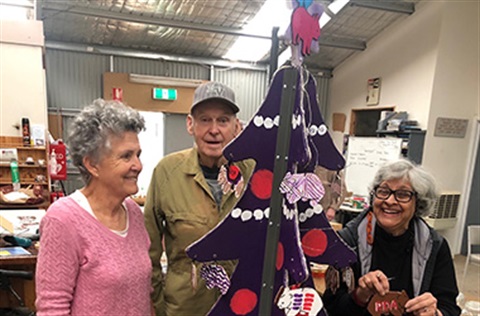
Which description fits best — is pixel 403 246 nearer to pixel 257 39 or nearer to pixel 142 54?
pixel 257 39

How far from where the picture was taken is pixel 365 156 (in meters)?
5.22

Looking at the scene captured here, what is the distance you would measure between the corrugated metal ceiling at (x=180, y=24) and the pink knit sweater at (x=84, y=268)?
407cm

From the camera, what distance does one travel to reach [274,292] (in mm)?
725

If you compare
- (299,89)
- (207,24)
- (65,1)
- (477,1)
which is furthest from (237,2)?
(299,89)

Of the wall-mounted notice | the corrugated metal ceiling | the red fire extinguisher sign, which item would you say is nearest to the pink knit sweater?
the red fire extinguisher sign

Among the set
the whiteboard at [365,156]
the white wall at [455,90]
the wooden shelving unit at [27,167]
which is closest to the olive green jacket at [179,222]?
the wooden shelving unit at [27,167]

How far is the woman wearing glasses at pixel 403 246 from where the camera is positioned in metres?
1.21

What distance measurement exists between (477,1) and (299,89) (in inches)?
212

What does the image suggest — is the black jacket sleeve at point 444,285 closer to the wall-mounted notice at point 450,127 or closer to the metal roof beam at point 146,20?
the metal roof beam at point 146,20

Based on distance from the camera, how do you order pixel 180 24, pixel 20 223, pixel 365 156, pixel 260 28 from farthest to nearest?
pixel 365 156 < pixel 260 28 < pixel 180 24 < pixel 20 223

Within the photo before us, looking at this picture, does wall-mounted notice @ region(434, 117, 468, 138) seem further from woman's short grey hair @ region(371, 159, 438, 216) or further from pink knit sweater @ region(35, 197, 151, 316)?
pink knit sweater @ region(35, 197, 151, 316)

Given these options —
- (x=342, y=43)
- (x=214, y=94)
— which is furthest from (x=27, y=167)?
(x=342, y=43)

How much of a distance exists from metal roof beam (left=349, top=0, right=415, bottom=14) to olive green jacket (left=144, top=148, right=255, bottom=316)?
13.6ft

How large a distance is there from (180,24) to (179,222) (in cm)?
425
